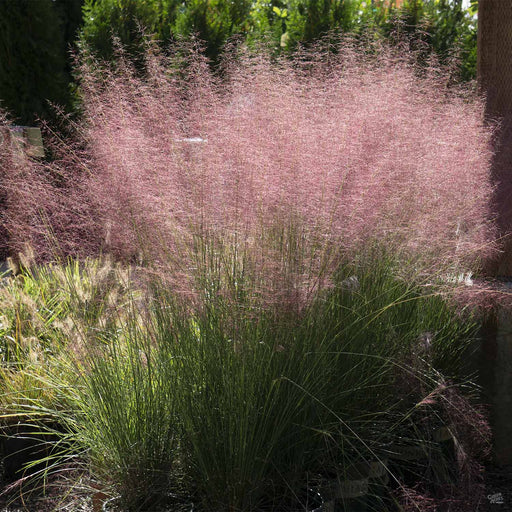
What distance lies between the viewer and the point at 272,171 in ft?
6.82

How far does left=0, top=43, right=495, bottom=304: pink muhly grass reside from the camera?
6.83 feet

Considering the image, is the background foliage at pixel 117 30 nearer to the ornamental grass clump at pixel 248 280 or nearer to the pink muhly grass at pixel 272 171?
the pink muhly grass at pixel 272 171

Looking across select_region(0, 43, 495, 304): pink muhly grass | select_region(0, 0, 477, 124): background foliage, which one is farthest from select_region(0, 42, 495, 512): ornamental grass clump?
select_region(0, 0, 477, 124): background foliage

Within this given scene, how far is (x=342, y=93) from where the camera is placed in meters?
2.52

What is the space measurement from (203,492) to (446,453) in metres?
1.08

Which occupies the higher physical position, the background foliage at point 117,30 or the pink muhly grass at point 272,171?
the pink muhly grass at point 272,171

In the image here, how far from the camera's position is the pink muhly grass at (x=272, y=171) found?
2.08m

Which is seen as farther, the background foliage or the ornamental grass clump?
the background foliage

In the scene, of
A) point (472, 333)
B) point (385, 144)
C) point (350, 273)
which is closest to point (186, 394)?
point (350, 273)

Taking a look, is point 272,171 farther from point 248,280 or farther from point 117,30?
point 117,30

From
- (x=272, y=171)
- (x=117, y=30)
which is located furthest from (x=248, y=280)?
(x=117, y=30)

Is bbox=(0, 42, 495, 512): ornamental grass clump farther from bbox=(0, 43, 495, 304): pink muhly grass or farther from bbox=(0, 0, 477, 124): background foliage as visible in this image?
bbox=(0, 0, 477, 124): background foliage

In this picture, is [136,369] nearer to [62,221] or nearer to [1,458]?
[62,221]

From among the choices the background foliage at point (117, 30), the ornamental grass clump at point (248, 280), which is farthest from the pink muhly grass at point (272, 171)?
the background foliage at point (117, 30)
